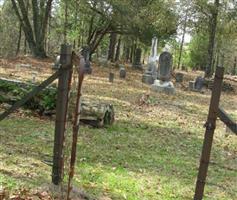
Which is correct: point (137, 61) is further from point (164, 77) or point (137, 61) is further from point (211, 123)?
point (211, 123)

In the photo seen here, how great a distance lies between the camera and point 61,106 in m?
5.96

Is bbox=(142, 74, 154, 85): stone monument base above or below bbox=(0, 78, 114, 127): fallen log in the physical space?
below

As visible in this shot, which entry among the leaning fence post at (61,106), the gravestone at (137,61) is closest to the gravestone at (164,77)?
the gravestone at (137,61)

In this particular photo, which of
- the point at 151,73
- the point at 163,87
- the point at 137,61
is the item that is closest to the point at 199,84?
the point at 151,73

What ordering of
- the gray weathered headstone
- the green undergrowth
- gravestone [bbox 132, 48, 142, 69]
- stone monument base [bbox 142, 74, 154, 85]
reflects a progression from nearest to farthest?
1. the green undergrowth
2. the gray weathered headstone
3. stone monument base [bbox 142, 74, 154, 85]
4. gravestone [bbox 132, 48, 142, 69]

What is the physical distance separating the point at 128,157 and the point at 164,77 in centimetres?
1505

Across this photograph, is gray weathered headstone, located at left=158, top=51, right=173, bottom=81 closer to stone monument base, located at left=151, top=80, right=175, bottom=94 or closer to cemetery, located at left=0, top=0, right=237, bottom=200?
cemetery, located at left=0, top=0, right=237, bottom=200

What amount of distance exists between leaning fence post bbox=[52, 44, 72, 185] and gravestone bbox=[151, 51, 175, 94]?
17.4 meters

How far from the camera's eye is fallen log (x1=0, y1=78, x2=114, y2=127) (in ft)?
37.2

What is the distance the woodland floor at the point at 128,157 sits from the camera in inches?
268

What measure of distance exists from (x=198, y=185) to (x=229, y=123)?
83 cm

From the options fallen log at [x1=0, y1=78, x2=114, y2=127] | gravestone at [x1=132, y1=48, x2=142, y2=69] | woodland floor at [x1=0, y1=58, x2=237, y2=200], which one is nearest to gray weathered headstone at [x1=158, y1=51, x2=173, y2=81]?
woodland floor at [x1=0, y1=58, x2=237, y2=200]

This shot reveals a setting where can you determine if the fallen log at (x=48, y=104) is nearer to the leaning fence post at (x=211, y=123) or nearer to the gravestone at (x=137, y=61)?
the leaning fence post at (x=211, y=123)

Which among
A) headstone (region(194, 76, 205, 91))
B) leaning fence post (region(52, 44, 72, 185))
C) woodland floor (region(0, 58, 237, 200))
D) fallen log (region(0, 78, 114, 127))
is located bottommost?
headstone (region(194, 76, 205, 91))
